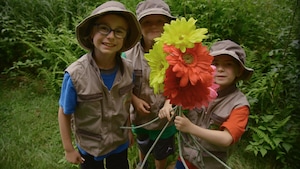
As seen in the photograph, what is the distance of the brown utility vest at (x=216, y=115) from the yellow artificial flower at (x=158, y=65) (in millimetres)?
510

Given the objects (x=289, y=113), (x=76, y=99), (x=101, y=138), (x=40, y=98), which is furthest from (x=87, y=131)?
(x=40, y=98)

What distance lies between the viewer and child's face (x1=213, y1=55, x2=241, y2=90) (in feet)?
5.54

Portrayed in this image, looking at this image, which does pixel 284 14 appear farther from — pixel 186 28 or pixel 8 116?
pixel 8 116

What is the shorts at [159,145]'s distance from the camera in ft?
7.89

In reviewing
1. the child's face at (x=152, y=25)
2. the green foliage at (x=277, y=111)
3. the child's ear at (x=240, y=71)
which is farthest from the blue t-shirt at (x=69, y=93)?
the green foliage at (x=277, y=111)

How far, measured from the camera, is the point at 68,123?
1.75m

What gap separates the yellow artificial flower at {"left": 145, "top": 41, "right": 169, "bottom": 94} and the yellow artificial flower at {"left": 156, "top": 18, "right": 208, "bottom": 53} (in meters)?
0.06

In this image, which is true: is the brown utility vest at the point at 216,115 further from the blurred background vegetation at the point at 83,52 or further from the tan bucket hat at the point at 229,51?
the blurred background vegetation at the point at 83,52

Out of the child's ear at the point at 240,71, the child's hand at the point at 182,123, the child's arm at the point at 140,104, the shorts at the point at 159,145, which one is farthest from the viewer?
the shorts at the point at 159,145

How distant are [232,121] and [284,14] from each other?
108 inches

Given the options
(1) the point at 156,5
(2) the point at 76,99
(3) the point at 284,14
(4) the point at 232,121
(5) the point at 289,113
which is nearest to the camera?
(4) the point at 232,121

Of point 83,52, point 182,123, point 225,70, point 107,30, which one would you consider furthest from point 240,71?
point 83,52

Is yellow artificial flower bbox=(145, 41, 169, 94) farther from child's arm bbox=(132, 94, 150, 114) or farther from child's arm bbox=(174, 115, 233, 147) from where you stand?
child's arm bbox=(132, 94, 150, 114)

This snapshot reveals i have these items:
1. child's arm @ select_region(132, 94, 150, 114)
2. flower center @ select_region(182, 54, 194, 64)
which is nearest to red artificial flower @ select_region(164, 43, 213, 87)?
flower center @ select_region(182, 54, 194, 64)
